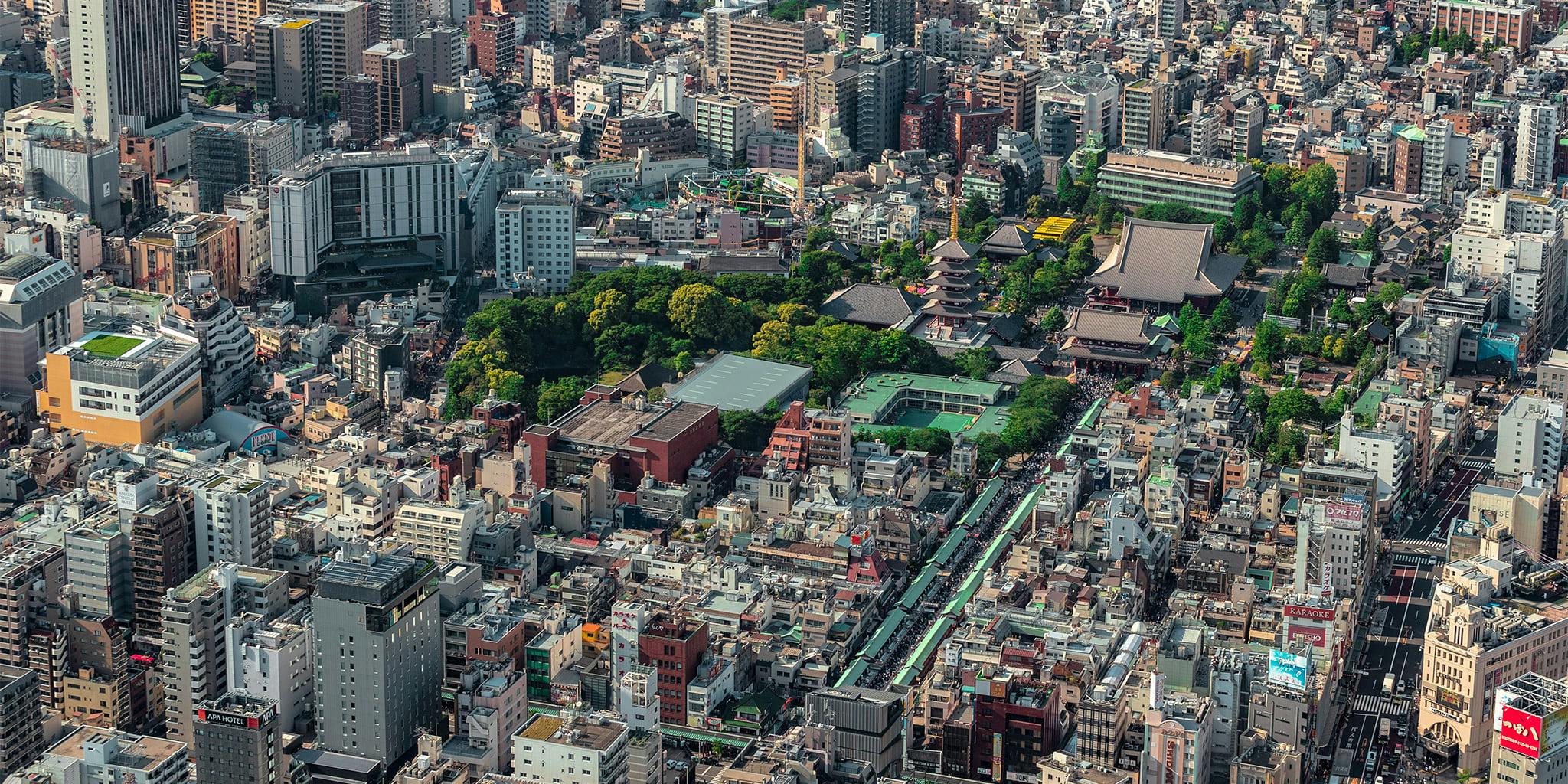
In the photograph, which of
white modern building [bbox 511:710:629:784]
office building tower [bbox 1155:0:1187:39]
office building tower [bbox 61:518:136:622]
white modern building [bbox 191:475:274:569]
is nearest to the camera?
white modern building [bbox 511:710:629:784]

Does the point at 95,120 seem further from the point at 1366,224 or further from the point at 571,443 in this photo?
the point at 1366,224

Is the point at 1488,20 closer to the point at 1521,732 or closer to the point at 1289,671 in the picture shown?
the point at 1289,671

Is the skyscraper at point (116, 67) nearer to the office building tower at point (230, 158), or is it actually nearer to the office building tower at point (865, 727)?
the office building tower at point (230, 158)

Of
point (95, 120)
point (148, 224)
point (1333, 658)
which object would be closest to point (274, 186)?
point (148, 224)

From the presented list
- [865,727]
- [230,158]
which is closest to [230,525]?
[865,727]

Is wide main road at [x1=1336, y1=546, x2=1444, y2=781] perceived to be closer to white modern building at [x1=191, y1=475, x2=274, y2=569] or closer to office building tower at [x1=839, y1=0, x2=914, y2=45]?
white modern building at [x1=191, y1=475, x2=274, y2=569]

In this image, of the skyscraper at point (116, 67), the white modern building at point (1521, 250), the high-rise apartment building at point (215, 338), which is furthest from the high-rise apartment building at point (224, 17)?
the white modern building at point (1521, 250)

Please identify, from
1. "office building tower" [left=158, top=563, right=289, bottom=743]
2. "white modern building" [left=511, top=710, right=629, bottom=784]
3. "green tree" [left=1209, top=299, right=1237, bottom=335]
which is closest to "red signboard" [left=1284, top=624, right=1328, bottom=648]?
"white modern building" [left=511, top=710, right=629, bottom=784]
